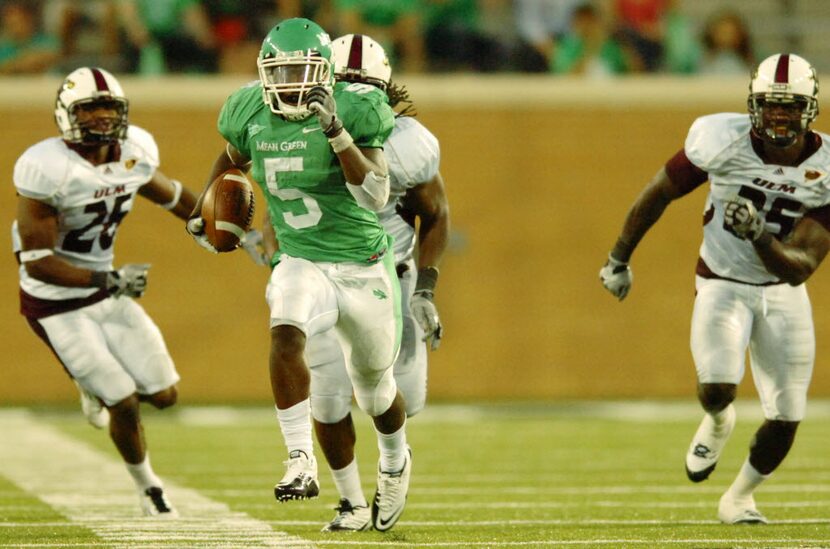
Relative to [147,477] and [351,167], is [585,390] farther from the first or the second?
[351,167]

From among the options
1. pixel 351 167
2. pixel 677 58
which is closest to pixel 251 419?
pixel 677 58

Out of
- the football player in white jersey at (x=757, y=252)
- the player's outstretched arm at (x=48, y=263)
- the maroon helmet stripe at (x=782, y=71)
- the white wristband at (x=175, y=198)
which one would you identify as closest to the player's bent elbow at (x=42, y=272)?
the player's outstretched arm at (x=48, y=263)

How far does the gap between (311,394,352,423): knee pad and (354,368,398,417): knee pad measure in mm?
230

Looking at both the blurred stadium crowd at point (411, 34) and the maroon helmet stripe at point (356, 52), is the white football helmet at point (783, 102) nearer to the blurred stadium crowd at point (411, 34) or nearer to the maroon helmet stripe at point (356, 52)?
the maroon helmet stripe at point (356, 52)

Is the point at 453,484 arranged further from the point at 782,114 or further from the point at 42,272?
the point at 782,114

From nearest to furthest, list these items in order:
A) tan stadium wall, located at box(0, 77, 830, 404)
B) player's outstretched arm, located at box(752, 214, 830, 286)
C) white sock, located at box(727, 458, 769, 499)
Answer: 1. player's outstretched arm, located at box(752, 214, 830, 286)
2. white sock, located at box(727, 458, 769, 499)
3. tan stadium wall, located at box(0, 77, 830, 404)

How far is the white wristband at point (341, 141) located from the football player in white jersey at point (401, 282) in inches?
27.3

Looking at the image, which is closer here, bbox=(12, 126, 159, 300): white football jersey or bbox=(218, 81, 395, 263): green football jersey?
bbox=(218, 81, 395, 263): green football jersey

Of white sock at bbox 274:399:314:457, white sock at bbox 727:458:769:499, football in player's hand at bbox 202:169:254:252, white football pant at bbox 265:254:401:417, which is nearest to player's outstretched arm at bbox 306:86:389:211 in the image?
white football pant at bbox 265:254:401:417

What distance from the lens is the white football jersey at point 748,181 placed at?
5641mm

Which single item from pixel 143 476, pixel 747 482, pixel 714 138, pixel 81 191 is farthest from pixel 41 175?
pixel 747 482

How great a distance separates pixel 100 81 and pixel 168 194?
0.55 meters

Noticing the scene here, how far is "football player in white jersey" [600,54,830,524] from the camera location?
220 inches

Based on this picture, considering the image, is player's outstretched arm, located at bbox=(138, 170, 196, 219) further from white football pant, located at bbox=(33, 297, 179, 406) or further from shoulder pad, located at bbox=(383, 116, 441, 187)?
shoulder pad, located at bbox=(383, 116, 441, 187)
